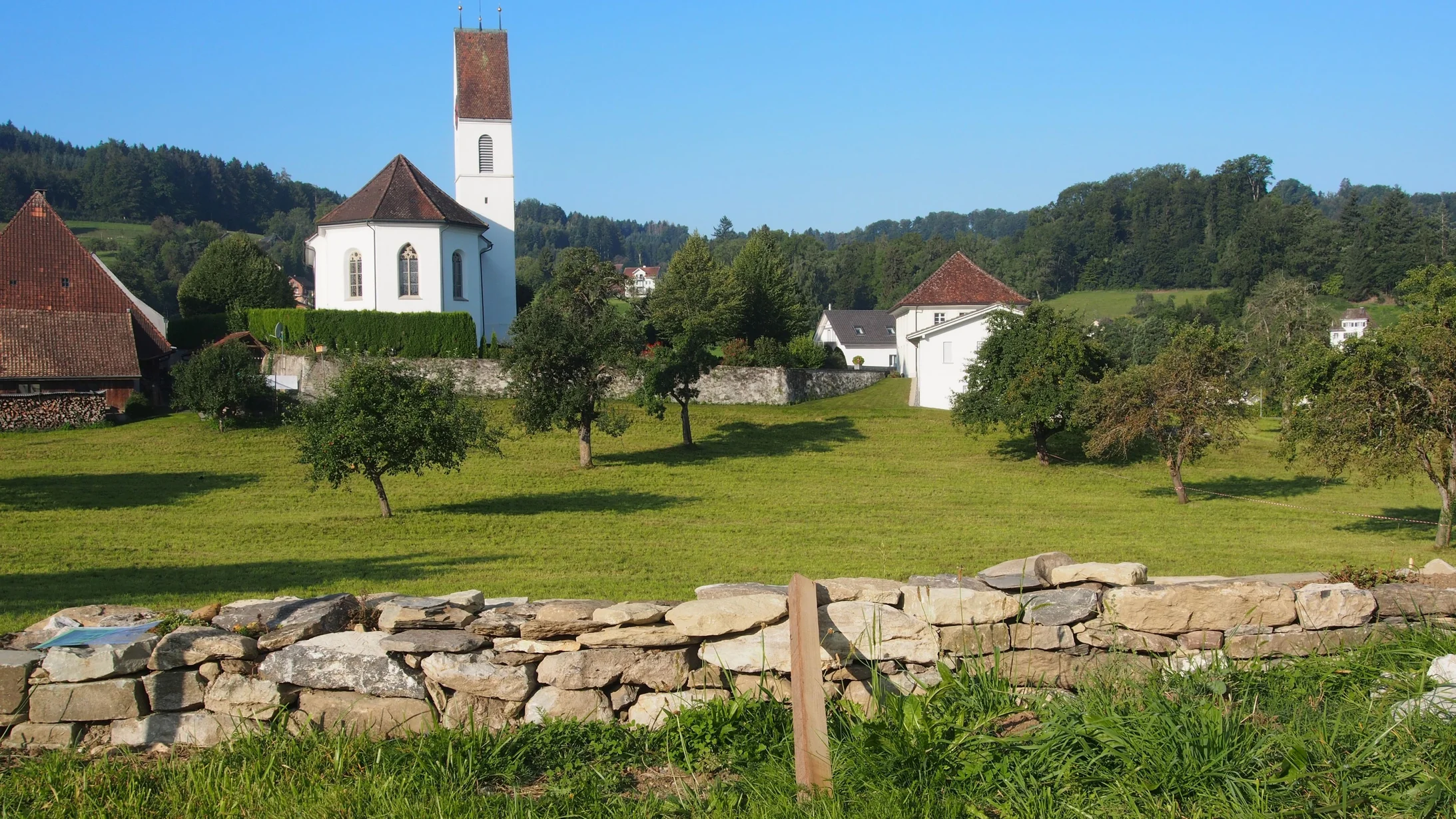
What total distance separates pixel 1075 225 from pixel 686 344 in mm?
115319

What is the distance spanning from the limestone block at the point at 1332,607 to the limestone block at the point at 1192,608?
13 centimetres

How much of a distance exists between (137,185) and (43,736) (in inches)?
6253

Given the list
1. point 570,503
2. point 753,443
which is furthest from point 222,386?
point 753,443

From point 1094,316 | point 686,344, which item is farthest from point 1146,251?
point 686,344

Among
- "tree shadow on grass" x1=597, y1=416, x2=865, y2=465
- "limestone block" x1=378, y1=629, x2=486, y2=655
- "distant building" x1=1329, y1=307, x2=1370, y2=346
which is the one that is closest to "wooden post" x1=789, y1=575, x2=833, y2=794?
"limestone block" x1=378, y1=629, x2=486, y2=655

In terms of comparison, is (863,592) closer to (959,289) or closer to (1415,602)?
(1415,602)

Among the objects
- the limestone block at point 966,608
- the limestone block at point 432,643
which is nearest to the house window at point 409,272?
the limestone block at point 432,643

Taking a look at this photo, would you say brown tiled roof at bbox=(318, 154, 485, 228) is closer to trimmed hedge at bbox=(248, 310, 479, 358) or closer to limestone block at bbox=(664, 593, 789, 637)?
trimmed hedge at bbox=(248, 310, 479, 358)

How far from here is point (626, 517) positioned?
24766 millimetres

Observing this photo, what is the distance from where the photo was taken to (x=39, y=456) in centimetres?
3212

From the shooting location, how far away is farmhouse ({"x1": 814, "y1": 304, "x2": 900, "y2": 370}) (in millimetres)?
94062

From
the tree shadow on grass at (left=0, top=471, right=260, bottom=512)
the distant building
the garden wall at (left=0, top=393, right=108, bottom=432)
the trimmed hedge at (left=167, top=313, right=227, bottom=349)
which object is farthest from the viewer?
the distant building

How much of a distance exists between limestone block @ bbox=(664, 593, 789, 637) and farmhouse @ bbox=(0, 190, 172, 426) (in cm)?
4014

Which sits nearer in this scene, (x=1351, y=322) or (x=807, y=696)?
(x=807, y=696)
